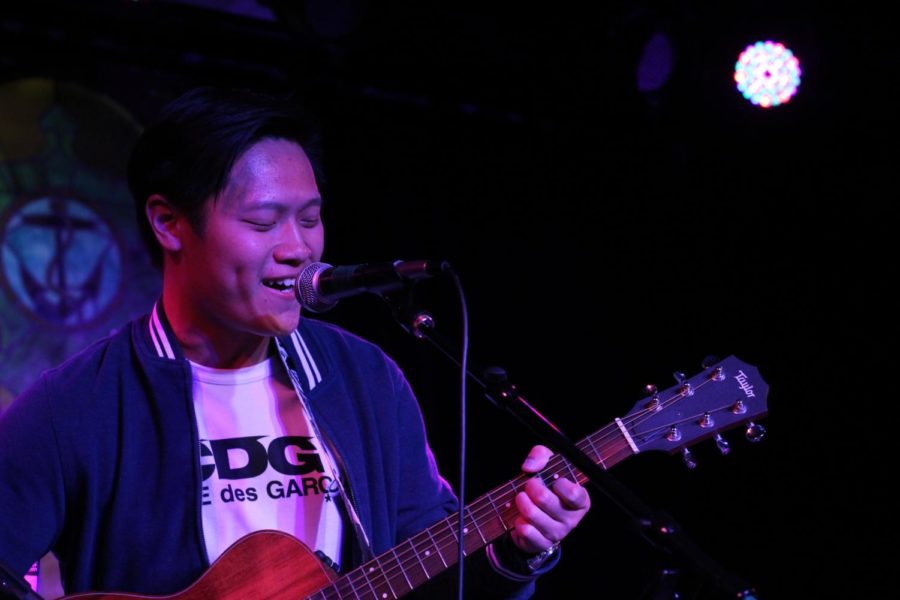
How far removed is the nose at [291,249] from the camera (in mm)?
2635

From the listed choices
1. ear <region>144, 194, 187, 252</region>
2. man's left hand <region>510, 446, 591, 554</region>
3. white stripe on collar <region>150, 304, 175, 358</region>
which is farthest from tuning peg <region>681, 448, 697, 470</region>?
ear <region>144, 194, 187, 252</region>

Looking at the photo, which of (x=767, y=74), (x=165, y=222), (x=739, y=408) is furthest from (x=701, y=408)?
(x=767, y=74)

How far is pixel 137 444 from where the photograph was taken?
2615mm

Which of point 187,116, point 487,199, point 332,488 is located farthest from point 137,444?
point 487,199

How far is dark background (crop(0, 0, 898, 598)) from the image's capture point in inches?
173

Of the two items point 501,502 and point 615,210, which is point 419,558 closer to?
point 501,502

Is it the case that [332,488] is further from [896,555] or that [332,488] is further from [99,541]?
[896,555]

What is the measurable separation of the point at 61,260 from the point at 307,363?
192 centimetres

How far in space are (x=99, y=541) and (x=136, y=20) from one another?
2.52 meters

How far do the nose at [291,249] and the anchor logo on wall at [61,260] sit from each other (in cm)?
201

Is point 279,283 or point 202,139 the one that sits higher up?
point 202,139

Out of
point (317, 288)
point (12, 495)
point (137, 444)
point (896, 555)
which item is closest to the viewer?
point (317, 288)

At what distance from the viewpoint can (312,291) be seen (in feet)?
7.29

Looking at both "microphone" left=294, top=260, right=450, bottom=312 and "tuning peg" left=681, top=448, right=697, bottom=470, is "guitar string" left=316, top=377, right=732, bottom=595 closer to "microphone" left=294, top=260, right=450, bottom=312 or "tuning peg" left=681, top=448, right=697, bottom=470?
"tuning peg" left=681, top=448, right=697, bottom=470
